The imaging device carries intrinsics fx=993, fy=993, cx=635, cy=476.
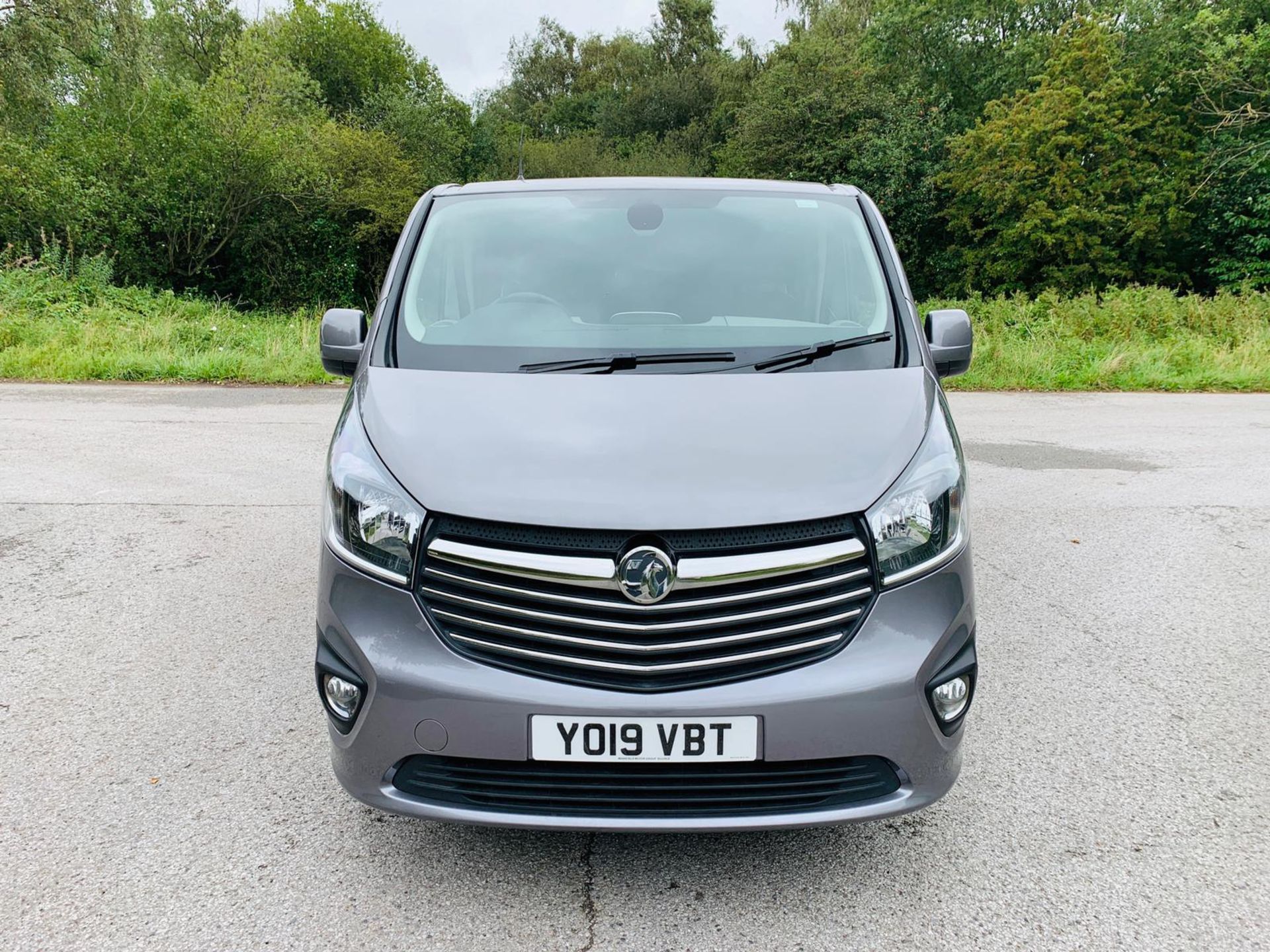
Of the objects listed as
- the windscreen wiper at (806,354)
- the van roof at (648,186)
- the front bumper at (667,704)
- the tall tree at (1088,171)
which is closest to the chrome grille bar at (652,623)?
the front bumper at (667,704)

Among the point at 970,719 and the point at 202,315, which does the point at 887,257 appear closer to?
the point at 970,719

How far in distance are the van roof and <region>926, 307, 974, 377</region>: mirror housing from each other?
24.5 inches

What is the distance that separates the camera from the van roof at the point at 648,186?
3.64m

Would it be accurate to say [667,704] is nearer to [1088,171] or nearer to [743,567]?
[743,567]

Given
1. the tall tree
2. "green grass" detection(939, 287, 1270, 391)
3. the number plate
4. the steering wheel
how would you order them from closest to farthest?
the number plate < the steering wheel < "green grass" detection(939, 287, 1270, 391) < the tall tree

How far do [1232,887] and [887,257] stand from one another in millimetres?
2039

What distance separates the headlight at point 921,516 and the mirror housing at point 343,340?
1.81 metres

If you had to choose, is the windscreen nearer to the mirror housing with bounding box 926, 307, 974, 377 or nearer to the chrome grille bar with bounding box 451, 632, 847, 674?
the mirror housing with bounding box 926, 307, 974, 377

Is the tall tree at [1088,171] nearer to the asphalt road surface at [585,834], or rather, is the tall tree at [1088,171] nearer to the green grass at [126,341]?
the green grass at [126,341]

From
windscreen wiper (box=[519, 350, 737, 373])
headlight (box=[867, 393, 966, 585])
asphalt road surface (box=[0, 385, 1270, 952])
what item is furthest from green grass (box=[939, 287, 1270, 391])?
headlight (box=[867, 393, 966, 585])

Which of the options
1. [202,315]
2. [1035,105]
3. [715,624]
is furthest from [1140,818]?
[1035,105]

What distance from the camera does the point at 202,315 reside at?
21.0m

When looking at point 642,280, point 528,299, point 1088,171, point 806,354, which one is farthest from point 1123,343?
point 1088,171

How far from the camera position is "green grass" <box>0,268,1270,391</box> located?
1355 cm
